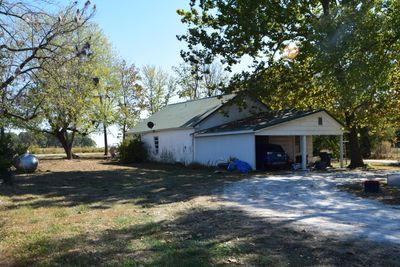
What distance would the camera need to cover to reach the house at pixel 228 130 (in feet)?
78.9

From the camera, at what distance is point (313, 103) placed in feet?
96.8

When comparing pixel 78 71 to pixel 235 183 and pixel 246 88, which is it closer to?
pixel 235 183

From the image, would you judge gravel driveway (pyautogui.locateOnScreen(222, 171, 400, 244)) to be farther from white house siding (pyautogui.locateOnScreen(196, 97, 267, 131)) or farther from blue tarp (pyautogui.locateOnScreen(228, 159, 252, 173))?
white house siding (pyautogui.locateOnScreen(196, 97, 267, 131))

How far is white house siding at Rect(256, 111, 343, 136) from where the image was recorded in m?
23.8

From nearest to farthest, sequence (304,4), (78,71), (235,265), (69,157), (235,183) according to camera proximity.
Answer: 1. (235,265)
2. (78,71)
3. (235,183)
4. (304,4)
5. (69,157)

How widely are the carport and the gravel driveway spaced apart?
19.7 feet

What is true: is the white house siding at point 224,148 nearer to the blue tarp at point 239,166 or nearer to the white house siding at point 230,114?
the blue tarp at point 239,166

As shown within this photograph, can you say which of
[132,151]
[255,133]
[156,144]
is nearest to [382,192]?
[255,133]

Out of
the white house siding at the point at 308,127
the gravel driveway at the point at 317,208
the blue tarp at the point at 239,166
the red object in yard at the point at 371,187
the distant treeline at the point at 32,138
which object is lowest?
the gravel driveway at the point at 317,208

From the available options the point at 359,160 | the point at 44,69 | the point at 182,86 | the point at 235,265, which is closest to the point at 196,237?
the point at 235,265

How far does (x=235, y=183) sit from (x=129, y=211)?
7350mm

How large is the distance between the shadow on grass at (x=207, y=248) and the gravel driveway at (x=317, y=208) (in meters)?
0.86

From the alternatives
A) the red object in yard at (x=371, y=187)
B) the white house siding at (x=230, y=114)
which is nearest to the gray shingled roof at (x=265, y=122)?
the white house siding at (x=230, y=114)

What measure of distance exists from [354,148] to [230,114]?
8572mm
